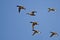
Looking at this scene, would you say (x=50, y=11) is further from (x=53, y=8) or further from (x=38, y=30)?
(x=38, y=30)

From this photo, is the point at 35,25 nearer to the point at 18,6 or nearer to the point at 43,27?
the point at 43,27

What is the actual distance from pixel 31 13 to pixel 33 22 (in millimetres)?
98

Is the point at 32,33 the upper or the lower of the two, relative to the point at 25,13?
lower

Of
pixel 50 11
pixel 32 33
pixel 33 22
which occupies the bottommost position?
pixel 32 33

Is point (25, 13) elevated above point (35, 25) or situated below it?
above

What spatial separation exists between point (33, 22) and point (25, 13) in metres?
0.13

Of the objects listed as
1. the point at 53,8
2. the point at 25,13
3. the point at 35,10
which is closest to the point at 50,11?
the point at 53,8

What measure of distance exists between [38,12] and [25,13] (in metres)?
0.14

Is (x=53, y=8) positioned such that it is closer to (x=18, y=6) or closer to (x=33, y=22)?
(x=33, y=22)

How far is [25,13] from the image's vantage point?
136 cm

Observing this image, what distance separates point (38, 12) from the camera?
54.5 inches

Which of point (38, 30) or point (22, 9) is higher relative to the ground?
point (22, 9)

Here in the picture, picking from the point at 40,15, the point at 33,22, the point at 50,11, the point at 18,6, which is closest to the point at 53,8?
the point at 50,11

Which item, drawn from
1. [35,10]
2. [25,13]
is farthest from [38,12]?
[25,13]
